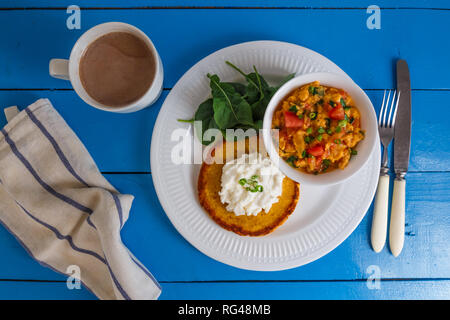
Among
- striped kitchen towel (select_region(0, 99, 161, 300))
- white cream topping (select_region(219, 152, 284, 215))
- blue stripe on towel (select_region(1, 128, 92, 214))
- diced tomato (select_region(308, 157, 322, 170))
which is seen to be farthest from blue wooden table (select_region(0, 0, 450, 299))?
diced tomato (select_region(308, 157, 322, 170))

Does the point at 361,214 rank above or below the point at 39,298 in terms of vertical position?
above

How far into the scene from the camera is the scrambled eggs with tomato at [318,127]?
1468 millimetres

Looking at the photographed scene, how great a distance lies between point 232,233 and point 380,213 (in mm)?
866

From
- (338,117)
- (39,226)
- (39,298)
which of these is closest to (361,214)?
(338,117)

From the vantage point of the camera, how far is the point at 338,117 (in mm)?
1458

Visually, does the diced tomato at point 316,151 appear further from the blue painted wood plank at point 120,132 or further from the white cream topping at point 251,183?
the blue painted wood plank at point 120,132

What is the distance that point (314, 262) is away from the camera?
6.42 ft

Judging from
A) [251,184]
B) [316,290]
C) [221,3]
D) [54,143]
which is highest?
[221,3]

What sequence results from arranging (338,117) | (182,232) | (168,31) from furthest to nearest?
(168,31) → (182,232) → (338,117)

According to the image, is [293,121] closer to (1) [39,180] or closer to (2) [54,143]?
(2) [54,143]

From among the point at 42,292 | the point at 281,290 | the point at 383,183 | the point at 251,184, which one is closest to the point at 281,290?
the point at 281,290
